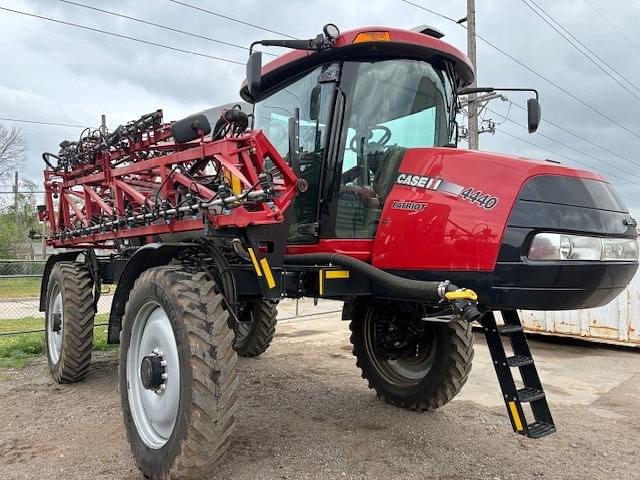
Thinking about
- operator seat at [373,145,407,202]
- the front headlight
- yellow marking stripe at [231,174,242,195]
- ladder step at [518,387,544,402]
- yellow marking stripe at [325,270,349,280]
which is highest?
operator seat at [373,145,407,202]

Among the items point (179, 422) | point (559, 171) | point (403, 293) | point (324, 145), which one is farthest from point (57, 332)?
point (559, 171)

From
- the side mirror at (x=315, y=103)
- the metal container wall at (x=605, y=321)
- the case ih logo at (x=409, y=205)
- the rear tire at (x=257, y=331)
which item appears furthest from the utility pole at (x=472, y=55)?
the case ih logo at (x=409, y=205)

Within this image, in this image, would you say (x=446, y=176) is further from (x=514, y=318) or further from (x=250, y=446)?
(x=250, y=446)

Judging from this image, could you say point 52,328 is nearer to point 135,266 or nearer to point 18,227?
point 135,266

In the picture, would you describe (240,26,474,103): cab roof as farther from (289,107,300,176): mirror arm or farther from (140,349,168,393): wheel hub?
(140,349,168,393): wheel hub

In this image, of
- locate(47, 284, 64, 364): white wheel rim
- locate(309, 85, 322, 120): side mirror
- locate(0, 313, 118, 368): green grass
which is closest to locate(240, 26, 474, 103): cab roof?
locate(309, 85, 322, 120): side mirror

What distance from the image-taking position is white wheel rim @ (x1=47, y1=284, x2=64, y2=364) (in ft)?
19.8

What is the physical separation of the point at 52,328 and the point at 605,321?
759cm

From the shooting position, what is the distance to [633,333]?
800 cm

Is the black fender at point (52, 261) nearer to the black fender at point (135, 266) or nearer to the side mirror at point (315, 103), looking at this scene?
the black fender at point (135, 266)

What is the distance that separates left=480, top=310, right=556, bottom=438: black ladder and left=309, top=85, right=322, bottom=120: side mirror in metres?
1.76

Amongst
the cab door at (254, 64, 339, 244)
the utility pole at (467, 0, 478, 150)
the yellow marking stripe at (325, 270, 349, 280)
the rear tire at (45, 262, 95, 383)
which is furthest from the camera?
the utility pole at (467, 0, 478, 150)

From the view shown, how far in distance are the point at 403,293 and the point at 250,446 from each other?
5.63 feet

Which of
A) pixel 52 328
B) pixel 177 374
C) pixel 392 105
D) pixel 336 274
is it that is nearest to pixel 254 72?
pixel 392 105
